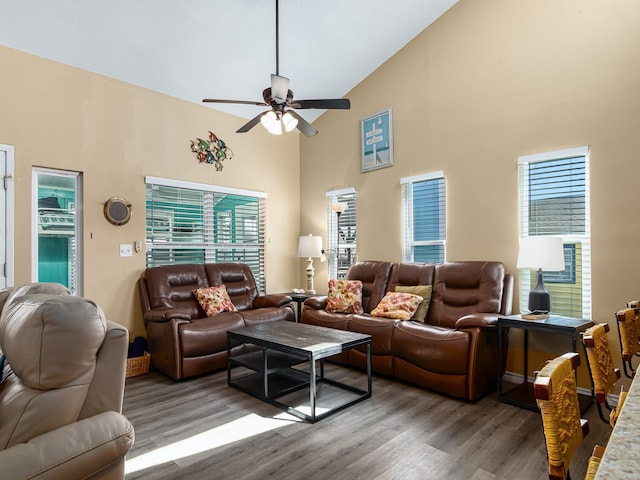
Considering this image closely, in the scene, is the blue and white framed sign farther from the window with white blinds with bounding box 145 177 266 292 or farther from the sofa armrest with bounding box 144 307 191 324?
the sofa armrest with bounding box 144 307 191 324

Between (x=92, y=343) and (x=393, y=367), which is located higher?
(x=92, y=343)

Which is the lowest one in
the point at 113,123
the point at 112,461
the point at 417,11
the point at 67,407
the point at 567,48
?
the point at 112,461

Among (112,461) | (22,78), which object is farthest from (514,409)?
(22,78)

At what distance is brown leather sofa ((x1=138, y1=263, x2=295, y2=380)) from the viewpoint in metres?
3.74

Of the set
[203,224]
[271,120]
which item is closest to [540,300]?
[271,120]

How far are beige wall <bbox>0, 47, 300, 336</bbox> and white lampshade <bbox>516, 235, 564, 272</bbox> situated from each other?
366cm

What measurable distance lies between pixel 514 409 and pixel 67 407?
298 centimetres

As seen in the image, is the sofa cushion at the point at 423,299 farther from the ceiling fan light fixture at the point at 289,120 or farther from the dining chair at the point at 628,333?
the ceiling fan light fixture at the point at 289,120

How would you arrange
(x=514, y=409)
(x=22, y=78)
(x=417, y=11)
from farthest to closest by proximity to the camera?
(x=417, y=11)
(x=22, y=78)
(x=514, y=409)

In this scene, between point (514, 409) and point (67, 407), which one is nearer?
point (67, 407)

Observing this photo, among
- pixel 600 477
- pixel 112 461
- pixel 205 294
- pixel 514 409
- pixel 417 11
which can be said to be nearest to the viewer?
pixel 600 477

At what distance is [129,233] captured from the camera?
436cm

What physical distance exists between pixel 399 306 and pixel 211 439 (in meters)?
2.13

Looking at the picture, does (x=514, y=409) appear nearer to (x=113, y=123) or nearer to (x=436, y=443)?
(x=436, y=443)
